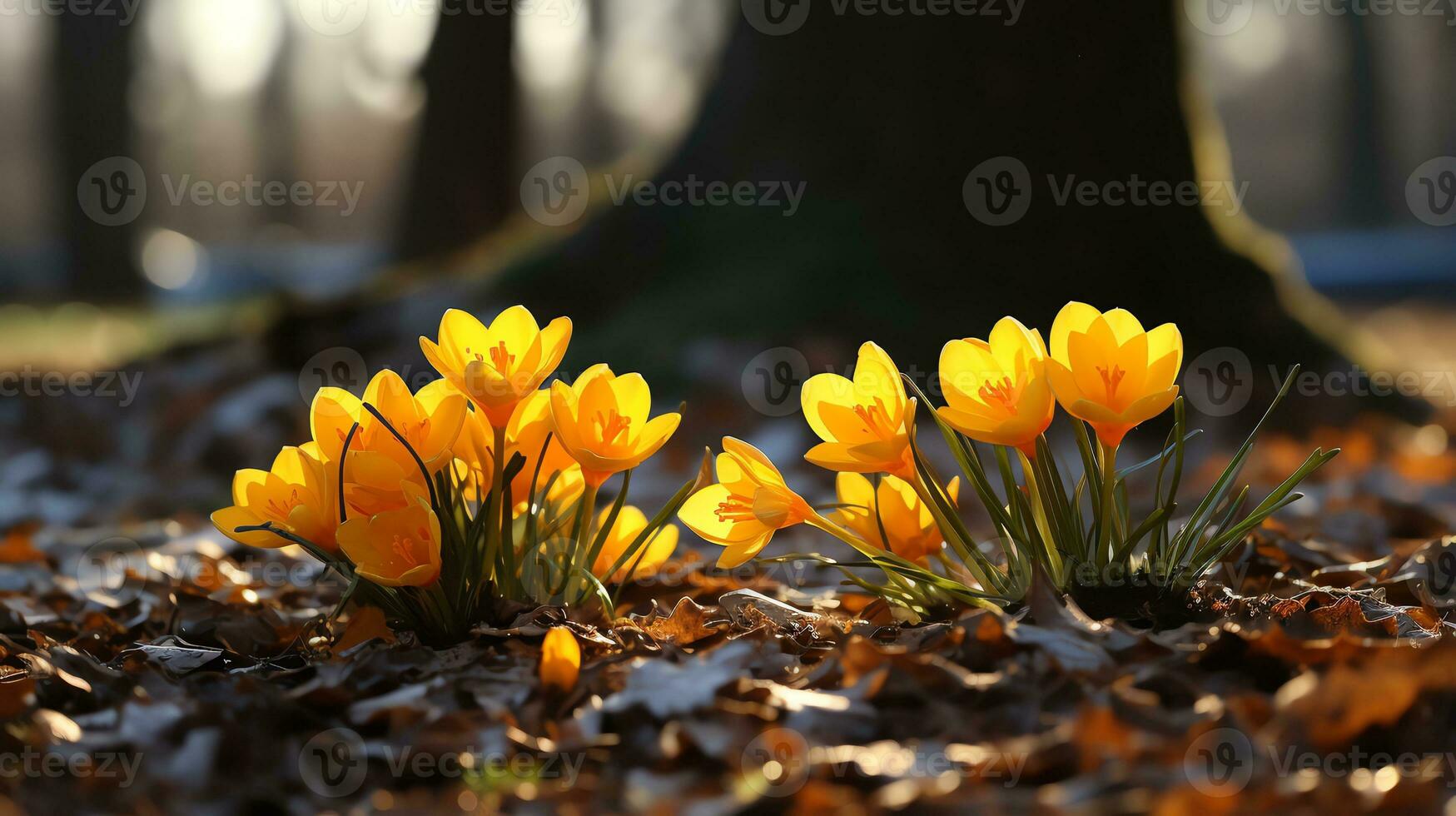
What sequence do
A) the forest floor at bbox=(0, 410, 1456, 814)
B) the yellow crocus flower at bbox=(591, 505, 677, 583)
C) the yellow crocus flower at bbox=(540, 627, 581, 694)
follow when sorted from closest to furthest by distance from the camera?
the forest floor at bbox=(0, 410, 1456, 814)
the yellow crocus flower at bbox=(540, 627, 581, 694)
the yellow crocus flower at bbox=(591, 505, 677, 583)

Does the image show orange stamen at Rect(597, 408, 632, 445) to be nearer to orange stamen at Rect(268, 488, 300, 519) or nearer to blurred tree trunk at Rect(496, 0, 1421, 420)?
orange stamen at Rect(268, 488, 300, 519)

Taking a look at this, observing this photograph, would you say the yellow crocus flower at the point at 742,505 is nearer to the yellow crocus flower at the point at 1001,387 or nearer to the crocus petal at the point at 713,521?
the crocus petal at the point at 713,521

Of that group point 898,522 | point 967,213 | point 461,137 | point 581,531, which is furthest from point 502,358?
point 461,137

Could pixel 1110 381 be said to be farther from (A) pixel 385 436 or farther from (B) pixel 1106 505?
(A) pixel 385 436

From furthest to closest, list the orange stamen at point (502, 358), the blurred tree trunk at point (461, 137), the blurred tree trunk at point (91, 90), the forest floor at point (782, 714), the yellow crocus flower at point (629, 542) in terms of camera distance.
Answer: the blurred tree trunk at point (91, 90) < the blurred tree trunk at point (461, 137) < the yellow crocus flower at point (629, 542) < the orange stamen at point (502, 358) < the forest floor at point (782, 714)

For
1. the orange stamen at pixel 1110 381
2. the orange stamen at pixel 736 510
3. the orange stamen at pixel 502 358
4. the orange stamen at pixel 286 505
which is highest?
the orange stamen at pixel 1110 381

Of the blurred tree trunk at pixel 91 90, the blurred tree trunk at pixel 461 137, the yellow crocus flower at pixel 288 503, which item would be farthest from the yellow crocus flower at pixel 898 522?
the blurred tree trunk at pixel 91 90

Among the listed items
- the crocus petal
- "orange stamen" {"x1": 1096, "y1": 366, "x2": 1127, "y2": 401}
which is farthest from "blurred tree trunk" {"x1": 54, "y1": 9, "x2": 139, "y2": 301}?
"orange stamen" {"x1": 1096, "y1": 366, "x2": 1127, "y2": 401}

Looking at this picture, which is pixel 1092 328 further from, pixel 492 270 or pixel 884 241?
pixel 492 270
